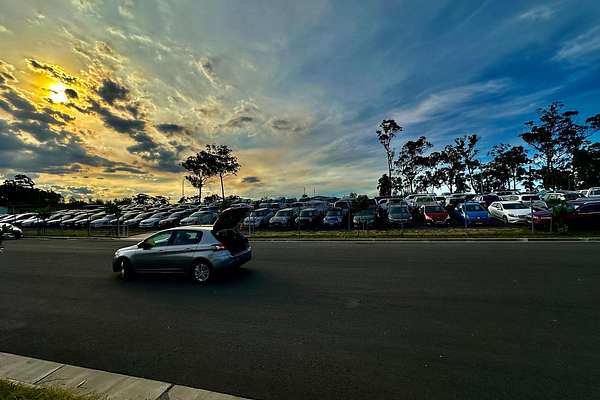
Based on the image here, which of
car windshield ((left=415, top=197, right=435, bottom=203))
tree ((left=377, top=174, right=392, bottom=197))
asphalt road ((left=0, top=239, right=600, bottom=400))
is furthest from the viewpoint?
tree ((left=377, top=174, right=392, bottom=197))

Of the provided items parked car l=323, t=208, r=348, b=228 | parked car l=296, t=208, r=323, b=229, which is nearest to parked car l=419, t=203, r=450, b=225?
parked car l=323, t=208, r=348, b=228

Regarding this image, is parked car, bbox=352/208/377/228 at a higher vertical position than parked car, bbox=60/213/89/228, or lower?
lower

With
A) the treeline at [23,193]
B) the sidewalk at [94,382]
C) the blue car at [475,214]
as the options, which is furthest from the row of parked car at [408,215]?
the treeline at [23,193]

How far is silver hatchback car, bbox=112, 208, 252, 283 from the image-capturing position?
7840 mm

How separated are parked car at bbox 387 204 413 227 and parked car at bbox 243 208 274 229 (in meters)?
10.8

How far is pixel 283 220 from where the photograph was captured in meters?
24.8

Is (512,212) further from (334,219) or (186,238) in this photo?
(186,238)

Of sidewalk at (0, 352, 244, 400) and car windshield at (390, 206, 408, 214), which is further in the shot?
car windshield at (390, 206, 408, 214)

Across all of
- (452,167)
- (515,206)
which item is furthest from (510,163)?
(515,206)

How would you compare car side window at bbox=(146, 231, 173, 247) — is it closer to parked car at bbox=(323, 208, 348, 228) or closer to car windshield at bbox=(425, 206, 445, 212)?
parked car at bbox=(323, 208, 348, 228)

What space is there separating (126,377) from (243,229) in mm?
21469

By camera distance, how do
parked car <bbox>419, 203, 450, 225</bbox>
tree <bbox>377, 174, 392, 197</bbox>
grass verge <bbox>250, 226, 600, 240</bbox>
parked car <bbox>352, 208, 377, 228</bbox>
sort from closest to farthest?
1. grass verge <bbox>250, 226, 600, 240</bbox>
2. parked car <bbox>419, 203, 450, 225</bbox>
3. parked car <bbox>352, 208, 377, 228</bbox>
4. tree <bbox>377, 174, 392, 197</bbox>

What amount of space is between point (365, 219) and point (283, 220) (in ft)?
22.6

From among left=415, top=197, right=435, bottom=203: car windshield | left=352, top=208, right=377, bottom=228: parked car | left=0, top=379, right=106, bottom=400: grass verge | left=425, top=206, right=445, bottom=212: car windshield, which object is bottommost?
left=0, top=379, right=106, bottom=400: grass verge
